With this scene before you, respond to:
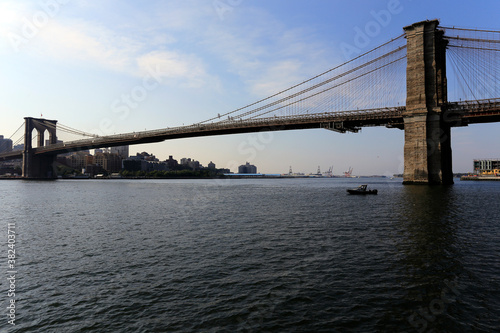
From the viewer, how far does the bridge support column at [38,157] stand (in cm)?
12138

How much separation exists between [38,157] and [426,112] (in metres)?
140

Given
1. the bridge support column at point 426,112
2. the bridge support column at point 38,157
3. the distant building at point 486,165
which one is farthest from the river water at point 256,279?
the distant building at point 486,165

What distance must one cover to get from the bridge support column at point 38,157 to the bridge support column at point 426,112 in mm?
136276

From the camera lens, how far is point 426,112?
197 ft

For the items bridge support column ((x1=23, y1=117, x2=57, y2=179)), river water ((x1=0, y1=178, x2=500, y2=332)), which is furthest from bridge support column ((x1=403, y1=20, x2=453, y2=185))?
bridge support column ((x1=23, y1=117, x2=57, y2=179))

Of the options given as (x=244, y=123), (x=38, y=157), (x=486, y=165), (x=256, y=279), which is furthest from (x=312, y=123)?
(x=486, y=165)

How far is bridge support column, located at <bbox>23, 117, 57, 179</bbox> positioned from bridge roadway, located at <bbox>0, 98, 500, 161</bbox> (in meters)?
21.2

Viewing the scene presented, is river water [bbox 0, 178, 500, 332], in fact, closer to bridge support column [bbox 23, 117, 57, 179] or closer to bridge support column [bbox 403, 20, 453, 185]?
bridge support column [bbox 403, 20, 453, 185]

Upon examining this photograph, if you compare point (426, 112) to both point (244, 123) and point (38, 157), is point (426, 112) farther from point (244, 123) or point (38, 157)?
point (38, 157)

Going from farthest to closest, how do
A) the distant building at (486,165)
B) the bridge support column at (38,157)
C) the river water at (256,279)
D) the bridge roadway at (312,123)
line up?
the distant building at (486,165)
the bridge support column at (38,157)
the bridge roadway at (312,123)
the river water at (256,279)

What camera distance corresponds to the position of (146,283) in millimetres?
11055

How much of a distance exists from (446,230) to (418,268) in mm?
9644

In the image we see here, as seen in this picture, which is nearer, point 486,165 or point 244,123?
point 244,123

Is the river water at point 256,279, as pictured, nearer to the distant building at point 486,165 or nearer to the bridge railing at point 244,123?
the bridge railing at point 244,123
